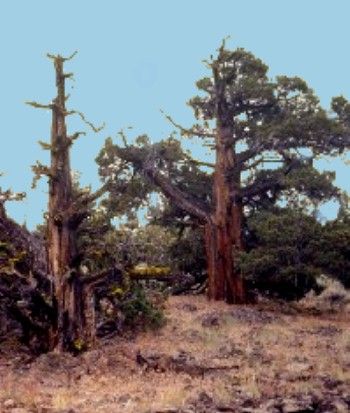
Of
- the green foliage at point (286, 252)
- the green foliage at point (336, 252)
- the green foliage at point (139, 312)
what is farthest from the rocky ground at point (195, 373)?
the green foliage at point (286, 252)

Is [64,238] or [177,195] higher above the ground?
[177,195]

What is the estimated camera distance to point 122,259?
16.4 meters

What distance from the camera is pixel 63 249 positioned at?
615 inches

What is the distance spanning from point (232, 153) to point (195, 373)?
619 inches

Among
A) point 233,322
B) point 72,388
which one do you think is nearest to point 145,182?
point 233,322

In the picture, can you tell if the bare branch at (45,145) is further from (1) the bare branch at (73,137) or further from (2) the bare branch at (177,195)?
(2) the bare branch at (177,195)

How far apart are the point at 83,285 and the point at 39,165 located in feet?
11.0

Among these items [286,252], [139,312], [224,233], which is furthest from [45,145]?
[224,233]

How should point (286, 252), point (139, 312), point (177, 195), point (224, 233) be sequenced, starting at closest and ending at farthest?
1. point (139, 312)
2. point (286, 252)
3. point (224, 233)
4. point (177, 195)

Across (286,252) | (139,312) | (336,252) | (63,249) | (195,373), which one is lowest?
(195,373)

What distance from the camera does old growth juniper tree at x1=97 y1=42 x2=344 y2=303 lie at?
26.1m

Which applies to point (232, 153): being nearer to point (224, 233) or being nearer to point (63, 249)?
point (224, 233)

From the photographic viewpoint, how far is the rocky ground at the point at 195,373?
33.4 feet

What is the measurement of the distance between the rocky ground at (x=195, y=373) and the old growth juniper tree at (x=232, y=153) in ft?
20.9
